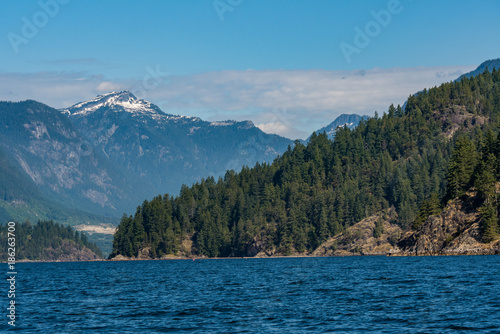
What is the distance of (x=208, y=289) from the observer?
98.6 metres

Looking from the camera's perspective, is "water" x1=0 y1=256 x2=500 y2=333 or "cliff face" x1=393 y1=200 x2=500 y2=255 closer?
"water" x1=0 y1=256 x2=500 y2=333

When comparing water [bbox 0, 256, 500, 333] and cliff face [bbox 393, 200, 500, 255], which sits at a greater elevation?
cliff face [bbox 393, 200, 500, 255]

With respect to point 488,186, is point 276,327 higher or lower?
lower

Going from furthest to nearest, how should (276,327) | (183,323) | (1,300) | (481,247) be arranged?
(481,247), (1,300), (183,323), (276,327)

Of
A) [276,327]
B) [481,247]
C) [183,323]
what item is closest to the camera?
[276,327]

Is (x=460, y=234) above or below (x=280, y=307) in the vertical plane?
above

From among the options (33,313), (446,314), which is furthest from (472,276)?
(33,313)

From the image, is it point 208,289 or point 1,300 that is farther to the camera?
point 208,289

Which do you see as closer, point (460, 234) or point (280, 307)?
point (280, 307)

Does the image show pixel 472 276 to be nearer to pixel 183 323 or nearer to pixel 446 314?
pixel 446 314

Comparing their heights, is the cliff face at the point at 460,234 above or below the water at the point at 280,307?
above

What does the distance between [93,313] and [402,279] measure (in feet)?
177

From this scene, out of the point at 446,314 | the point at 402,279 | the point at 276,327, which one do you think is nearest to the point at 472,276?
the point at 402,279

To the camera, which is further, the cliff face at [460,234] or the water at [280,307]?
the cliff face at [460,234]
